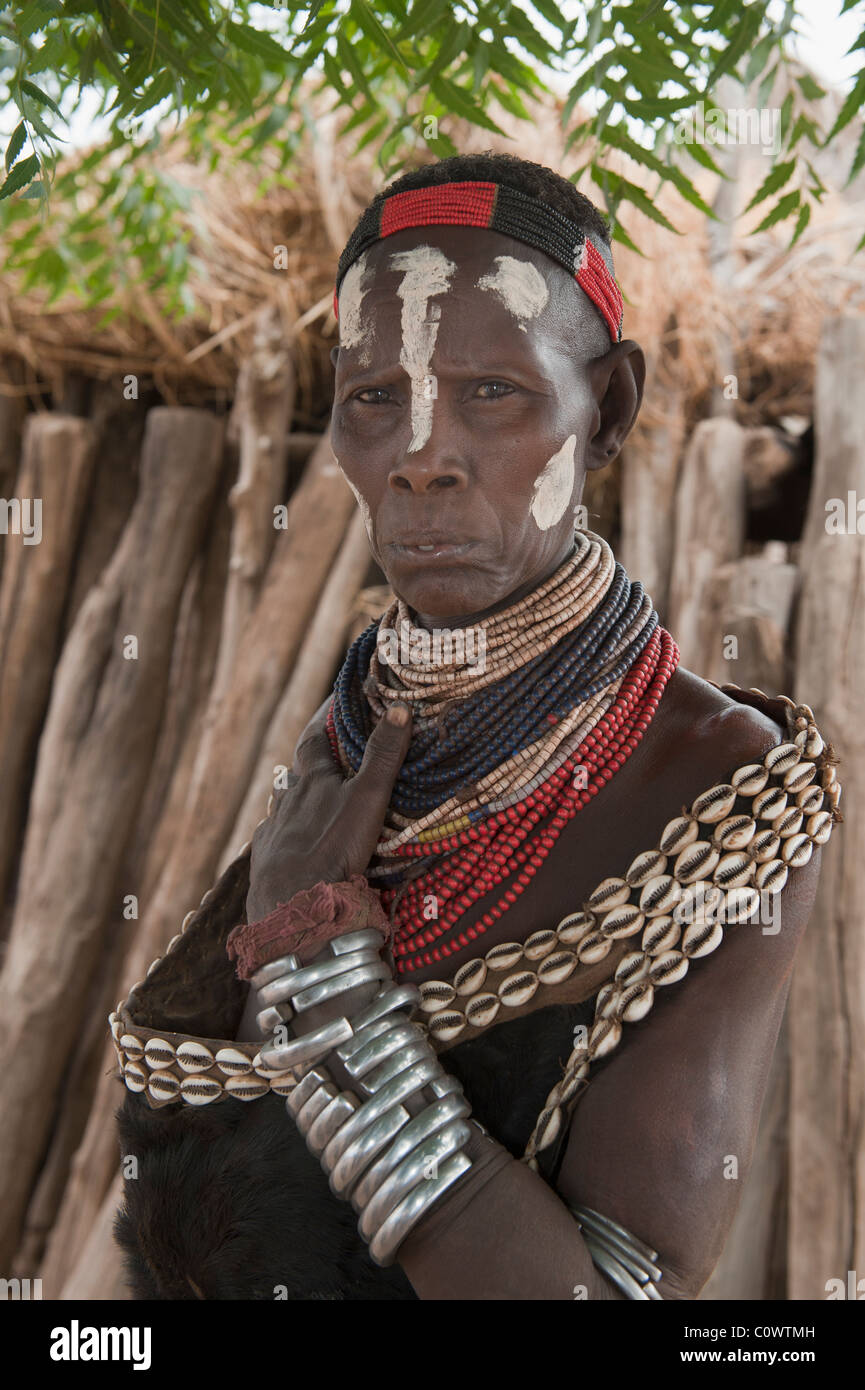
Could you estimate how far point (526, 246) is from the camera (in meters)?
1.39

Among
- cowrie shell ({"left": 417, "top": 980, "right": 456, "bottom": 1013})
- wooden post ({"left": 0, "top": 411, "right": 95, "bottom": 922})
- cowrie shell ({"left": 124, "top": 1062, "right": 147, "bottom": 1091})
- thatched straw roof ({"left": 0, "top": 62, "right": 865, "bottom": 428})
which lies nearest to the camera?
cowrie shell ({"left": 417, "top": 980, "right": 456, "bottom": 1013})

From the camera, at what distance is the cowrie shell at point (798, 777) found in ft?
4.34

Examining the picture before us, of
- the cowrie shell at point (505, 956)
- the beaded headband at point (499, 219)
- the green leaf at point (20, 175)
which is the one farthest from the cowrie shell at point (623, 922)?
the green leaf at point (20, 175)

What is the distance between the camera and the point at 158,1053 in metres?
1.46

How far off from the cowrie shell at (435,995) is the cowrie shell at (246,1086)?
210mm

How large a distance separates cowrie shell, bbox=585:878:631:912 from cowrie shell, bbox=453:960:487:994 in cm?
14

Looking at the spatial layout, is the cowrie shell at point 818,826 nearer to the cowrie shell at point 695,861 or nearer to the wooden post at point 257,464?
the cowrie shell at point 695,861

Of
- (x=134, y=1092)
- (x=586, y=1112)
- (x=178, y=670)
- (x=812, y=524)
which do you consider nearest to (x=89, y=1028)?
(x=178, y=670)

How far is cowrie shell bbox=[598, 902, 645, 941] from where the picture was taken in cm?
131

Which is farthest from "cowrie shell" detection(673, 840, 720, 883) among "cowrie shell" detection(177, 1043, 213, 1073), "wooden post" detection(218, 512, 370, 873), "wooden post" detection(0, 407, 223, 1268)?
"wooden post" detection(0, 407, 223, 1268)

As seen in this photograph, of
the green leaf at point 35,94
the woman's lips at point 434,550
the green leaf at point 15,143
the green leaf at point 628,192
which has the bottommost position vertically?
the woman's lips at point 434,550

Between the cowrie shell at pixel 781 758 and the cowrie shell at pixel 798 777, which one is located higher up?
the cowrie shell at pixel 781 758

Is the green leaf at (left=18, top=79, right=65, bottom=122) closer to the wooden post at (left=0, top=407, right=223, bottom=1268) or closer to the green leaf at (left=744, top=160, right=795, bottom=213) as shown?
the green leaf at (left=744, top=160, right=795, bottom=213)

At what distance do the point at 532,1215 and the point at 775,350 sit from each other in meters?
2.87
